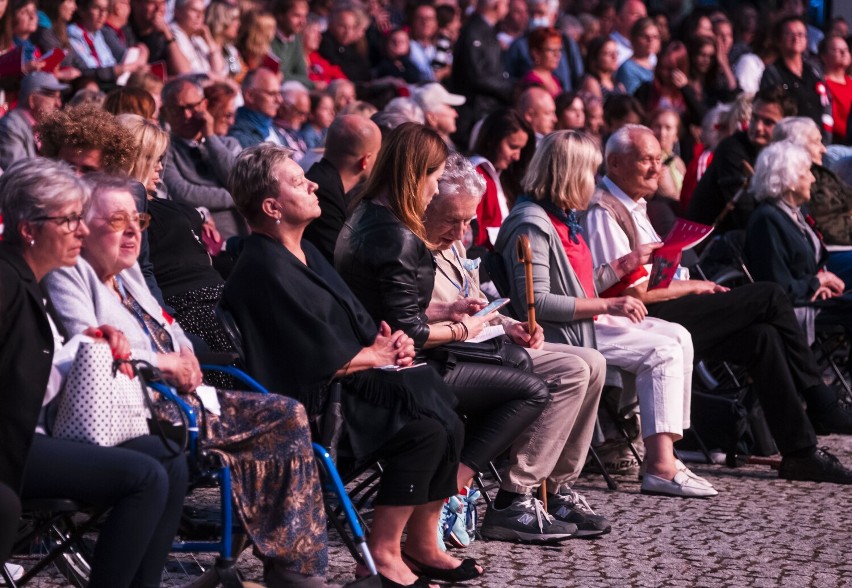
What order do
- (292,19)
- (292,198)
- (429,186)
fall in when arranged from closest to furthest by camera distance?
(292,198), (429,186), (292,19)

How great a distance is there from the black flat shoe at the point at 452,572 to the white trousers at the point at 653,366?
1.79 meters

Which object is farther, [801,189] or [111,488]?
[801,189]

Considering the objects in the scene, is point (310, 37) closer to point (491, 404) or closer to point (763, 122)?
point (763, 122)

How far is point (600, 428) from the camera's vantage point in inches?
277

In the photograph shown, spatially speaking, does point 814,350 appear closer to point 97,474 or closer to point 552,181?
point 552,181

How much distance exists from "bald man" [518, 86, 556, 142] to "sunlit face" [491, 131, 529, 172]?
1.57 meters

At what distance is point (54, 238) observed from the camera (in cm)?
423

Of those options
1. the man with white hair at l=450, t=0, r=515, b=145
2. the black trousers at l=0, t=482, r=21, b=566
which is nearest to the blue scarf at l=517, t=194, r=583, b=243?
the black trousers at l=0, t=482, r=21, b=566

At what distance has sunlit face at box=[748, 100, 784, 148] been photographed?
9.80m

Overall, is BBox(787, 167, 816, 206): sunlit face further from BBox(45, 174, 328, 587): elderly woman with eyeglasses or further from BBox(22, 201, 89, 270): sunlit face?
BBox(22, 201, 89, 270): sunlit face

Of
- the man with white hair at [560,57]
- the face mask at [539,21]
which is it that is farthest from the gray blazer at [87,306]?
the face mask at [539,21]

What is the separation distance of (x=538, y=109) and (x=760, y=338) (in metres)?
→ 3.45

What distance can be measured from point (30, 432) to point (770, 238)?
513 cm

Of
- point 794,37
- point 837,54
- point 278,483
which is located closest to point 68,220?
point 278,483
